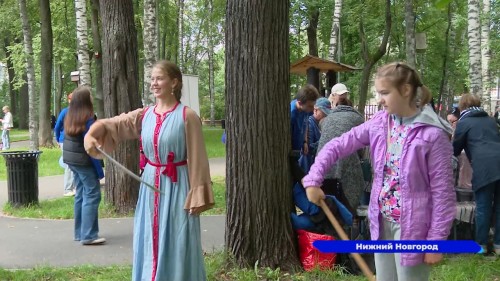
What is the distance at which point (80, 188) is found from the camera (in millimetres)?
6801

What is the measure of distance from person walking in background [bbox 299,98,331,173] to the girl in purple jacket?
12.0 feet

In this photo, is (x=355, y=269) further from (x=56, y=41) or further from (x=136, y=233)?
(x=56, y=41)

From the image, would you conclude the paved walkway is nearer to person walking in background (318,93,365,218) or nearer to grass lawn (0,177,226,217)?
grass lawn (0,177,226,217)

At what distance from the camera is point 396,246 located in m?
2.52

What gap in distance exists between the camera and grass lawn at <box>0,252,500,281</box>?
4984 millimetres

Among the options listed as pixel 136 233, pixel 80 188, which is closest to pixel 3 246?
pixel 80 188

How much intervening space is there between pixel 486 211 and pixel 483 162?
53cm

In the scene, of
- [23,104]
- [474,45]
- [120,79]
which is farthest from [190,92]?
[23,104]

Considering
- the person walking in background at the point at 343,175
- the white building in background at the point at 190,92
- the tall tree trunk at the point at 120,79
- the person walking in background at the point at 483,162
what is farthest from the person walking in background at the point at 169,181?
the white building in background at the point at 190,92

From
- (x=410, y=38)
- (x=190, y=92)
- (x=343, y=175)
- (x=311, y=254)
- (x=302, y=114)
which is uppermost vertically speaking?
(x=410, y=38)

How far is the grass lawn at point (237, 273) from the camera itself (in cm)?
498

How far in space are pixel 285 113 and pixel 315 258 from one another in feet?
4.35

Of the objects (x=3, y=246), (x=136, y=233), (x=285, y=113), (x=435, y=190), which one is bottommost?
(x=3, y=246)

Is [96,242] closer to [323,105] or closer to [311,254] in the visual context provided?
[311,254]
